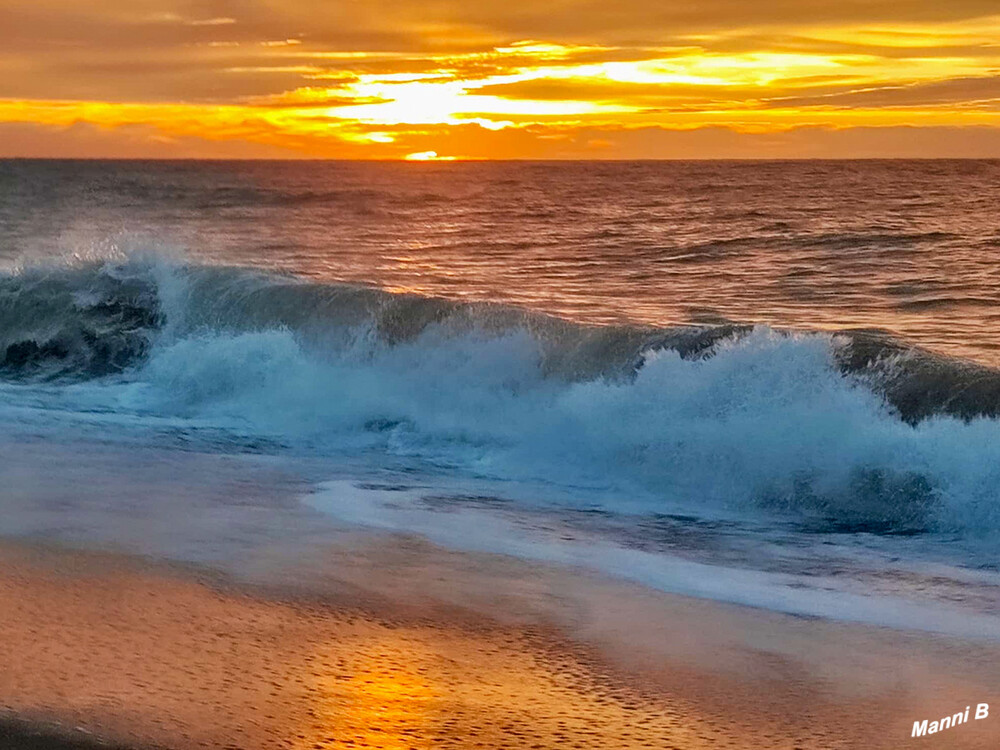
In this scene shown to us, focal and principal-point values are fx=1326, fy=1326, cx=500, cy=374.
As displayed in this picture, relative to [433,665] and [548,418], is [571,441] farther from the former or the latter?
[433,665]

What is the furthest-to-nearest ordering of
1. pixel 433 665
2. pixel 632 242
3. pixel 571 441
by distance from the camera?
pixel 632 242, pixel 571 441, pixel 433 665

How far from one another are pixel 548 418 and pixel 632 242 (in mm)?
20744

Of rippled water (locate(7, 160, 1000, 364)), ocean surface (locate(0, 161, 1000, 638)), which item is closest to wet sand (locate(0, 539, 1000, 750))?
ocean surface (locate(0, 161, 1000, 638))

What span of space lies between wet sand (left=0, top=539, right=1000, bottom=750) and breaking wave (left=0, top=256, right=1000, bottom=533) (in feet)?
9.54

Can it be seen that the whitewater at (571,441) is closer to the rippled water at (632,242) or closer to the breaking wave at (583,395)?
the breaking wave at (583,395)

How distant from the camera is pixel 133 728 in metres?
5.03

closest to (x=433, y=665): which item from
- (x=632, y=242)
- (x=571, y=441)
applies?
(x=571, y=441)

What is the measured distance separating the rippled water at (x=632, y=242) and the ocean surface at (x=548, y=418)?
214mm

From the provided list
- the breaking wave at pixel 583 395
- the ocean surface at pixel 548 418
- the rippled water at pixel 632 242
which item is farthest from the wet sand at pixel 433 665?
the rippled water at pixel 632 242

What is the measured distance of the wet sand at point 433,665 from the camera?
16.7 ft

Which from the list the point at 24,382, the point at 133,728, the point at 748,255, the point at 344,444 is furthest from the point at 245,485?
the point at 748,255

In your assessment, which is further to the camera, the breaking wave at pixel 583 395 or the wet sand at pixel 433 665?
the breaking wave at pixel 583 395

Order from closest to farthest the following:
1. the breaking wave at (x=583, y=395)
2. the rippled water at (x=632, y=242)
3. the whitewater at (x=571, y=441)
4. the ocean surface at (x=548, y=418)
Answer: the whitewater at (x=571, y=441)
the ocean surface at (x=548, y=418)
the breaking wave at (x=583, y=395)
the rippled water at (x=632, y=242)

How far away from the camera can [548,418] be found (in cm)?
1205
